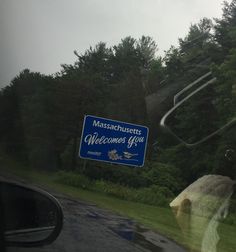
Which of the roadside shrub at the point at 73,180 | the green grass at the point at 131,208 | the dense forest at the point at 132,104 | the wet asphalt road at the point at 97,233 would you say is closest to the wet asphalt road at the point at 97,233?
the wet asphalt road at the point at 97,233

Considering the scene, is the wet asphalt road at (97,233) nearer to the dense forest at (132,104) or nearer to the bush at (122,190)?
the bush at (122,190)

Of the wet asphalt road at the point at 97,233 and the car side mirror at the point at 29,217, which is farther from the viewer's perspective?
the wet asphalt road at the point at 97,233

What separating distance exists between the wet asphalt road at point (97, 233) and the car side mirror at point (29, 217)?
0.51 meters

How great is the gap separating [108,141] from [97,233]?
89cm

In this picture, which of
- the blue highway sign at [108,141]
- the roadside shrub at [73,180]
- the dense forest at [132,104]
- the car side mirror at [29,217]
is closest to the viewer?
the car side mirror at [29,217]

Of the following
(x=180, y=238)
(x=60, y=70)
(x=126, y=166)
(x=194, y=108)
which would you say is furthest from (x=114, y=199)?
(x=194, y=108)

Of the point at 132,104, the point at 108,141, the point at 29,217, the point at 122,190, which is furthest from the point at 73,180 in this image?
the point at 29,217

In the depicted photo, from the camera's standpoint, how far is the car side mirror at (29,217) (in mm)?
3344

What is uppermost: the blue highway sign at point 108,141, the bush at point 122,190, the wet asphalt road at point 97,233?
the blue highway sign at point 108,141

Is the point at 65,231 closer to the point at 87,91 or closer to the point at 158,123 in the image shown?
the point at 87,91

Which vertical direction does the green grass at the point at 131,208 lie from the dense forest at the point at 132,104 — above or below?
below

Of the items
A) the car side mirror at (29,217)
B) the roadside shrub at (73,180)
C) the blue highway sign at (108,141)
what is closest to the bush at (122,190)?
the roadside shrub at (73,180)

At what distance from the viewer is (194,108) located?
642cm

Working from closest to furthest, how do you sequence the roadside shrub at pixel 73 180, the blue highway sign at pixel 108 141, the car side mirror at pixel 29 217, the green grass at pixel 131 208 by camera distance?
the car side mirror at pixel 29 217 < the green grass at pixel 131 208 < the roadside shrub at pixel 73 180 < the blue highway sign at pixel 108 141
